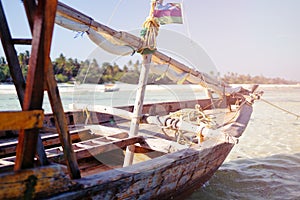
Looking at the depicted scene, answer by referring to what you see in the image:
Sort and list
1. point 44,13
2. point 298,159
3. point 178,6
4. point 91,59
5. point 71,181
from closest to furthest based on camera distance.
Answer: point 44,13
point 71,181
point 178,6
point 91,59
point 298,159

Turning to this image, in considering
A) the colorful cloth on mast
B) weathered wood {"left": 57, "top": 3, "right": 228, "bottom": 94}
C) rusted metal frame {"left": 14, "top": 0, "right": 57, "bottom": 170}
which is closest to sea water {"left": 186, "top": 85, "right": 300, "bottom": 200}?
weathered wood {"left": 57, "top": 3, "right": 228, "bottom": 94}

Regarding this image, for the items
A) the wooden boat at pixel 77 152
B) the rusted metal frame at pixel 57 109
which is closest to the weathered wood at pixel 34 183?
the wooden boat at pixel 77 152

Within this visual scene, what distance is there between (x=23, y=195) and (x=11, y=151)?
Answer: 155 cm

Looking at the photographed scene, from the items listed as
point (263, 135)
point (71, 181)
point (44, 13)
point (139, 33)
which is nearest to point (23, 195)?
point (71, 181)

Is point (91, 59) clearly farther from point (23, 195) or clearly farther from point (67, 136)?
point (23, 195)

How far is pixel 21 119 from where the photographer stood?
1.26 meters

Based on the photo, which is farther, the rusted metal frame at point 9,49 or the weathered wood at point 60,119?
the rusted metal frame at point 9,49

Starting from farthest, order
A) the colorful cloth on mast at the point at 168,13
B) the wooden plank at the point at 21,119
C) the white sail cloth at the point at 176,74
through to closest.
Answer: the white sail cloth at the point at 176,74
the colorful cloth on mast at the point at 168,13
the wooden plank at the point at 21,119

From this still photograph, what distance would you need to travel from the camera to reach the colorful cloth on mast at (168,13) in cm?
349

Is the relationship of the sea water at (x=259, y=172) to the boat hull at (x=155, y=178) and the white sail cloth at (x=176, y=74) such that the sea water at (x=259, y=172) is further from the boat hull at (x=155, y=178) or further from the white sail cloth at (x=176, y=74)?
the white sail cloth at (x=176, y=74)

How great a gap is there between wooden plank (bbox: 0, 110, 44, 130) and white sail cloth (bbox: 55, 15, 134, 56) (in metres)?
1.52

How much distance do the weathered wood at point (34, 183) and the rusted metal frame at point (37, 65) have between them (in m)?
0.06

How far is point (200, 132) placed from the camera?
3074 mm

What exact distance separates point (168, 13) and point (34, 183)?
9.22ft
